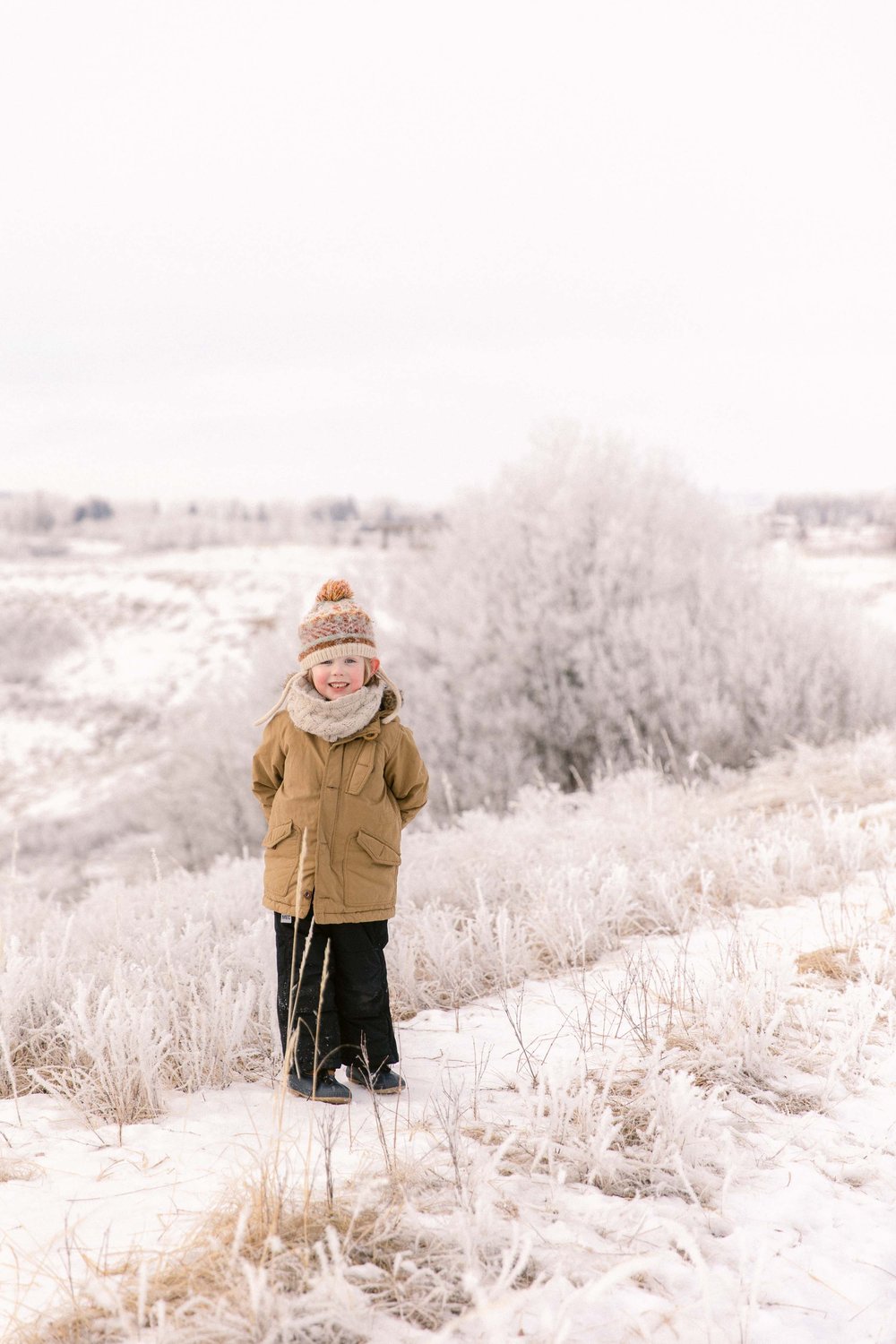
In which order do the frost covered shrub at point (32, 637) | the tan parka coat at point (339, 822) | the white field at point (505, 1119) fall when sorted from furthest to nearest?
the frost covered shrub at point (32, 637)
the tan parka coat at point (339, 822)
the white field at point (505, 1119)

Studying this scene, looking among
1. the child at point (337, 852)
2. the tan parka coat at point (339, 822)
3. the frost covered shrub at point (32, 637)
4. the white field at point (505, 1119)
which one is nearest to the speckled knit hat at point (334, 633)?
the child at point (337, 852)

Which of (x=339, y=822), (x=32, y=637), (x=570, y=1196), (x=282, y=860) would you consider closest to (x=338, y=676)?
(x=339, y=822)

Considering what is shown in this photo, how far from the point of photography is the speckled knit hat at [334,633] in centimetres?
278

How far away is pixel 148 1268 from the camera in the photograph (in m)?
1.75

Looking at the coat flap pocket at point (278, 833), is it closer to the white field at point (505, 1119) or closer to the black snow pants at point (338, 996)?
the black snow pants at point (338, 996)

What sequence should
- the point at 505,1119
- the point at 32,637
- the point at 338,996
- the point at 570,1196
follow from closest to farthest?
the point at 570,1196
the point at 505,1119
the point at 338,996
the point at 32,637

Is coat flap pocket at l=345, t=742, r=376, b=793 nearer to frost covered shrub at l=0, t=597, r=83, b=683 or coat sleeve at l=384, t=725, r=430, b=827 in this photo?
coat sleeve at l=384, t=725, r=430, b=827

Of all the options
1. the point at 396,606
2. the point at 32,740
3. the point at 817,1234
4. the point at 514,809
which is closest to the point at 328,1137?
the point at 817,1234

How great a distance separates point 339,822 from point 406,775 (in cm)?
27

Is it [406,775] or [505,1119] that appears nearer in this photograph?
[505,1119]

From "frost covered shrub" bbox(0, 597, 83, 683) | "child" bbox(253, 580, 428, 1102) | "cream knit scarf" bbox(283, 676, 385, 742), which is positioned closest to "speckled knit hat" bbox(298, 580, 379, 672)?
"child" bbox(253, 580, 428, 1102)

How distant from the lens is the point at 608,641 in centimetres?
1105

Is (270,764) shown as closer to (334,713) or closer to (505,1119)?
(334,713)

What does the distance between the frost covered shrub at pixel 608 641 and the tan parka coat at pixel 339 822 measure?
288 inches
